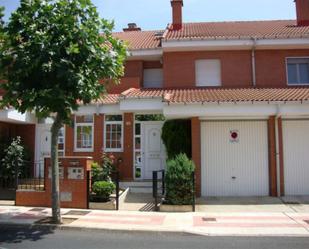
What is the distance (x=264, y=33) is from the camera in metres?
19.7

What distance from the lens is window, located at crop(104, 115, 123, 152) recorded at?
712 inches

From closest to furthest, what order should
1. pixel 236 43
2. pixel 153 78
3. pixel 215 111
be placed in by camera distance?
pixel 215 111
pixel 236 43
pixel 153 78

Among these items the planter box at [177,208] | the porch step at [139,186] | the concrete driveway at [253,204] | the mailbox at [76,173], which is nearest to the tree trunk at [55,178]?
the mailbox at [76,173]

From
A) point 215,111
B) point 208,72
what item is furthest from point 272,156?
point 208,72

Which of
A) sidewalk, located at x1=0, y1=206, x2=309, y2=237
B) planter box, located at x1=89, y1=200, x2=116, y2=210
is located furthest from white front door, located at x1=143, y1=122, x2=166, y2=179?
sidewalk, located at x1=0, y1=206, x2=309, y2=237

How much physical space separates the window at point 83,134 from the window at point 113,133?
70 centimetres

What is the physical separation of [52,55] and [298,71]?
40.5 feet

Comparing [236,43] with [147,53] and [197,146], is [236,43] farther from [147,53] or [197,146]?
[197,146]

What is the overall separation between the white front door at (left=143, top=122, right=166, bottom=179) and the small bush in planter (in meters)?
4.34

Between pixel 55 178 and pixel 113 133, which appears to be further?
pixel 113 133

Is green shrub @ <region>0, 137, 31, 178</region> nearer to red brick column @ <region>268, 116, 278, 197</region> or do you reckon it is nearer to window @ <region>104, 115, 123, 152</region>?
window @ <region>104, 115, 123, 152</region>

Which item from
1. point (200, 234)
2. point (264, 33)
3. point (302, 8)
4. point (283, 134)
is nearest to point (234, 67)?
point (264, 33)

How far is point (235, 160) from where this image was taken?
15383 mm

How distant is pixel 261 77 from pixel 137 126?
19.3 feet
